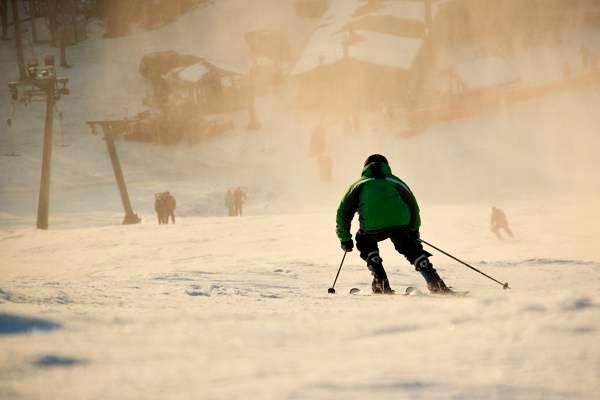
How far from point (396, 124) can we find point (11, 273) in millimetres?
30665

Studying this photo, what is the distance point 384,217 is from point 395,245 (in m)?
0.34

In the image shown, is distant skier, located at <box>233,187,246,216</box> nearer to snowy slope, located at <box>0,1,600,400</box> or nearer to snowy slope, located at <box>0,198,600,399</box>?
snowy slope, located at <box>0,1,600,400</box>

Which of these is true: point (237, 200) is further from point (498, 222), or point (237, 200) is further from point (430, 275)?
point (430, 275)

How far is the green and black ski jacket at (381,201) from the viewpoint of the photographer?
22.7ft

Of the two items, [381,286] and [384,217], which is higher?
[384,217]

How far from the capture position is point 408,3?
5134 cm

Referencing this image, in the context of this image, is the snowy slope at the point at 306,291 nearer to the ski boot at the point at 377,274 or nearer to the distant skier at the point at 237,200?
the ski boot at the point at 377,274

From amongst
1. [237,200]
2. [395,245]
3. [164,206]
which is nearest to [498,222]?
[395,245]

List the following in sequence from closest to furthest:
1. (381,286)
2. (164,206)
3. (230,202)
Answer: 1. (381,286)
2. (164,206)
3. (230,202)

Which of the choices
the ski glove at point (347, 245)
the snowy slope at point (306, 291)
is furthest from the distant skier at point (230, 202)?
the ski glove at point (347, 245)

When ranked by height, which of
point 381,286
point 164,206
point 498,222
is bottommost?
point 498,222

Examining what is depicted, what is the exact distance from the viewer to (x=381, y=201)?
692 cm

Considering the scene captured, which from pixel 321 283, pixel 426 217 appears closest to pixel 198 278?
pixel 321 283

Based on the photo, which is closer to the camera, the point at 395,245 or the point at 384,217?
the point at 384,217
